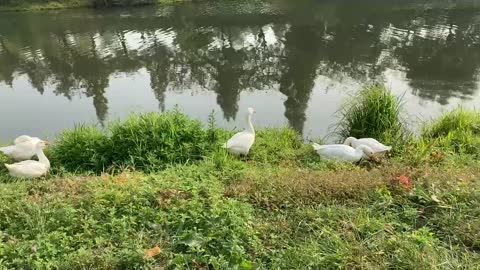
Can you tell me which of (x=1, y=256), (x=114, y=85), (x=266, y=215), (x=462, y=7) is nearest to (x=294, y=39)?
(x=114, y=85)

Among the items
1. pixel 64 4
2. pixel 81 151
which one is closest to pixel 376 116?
pixel 81 151

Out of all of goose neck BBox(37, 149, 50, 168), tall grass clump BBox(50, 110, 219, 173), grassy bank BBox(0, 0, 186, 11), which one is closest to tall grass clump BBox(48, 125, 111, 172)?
tall grass clump BBox(50, 110, 219, 173)

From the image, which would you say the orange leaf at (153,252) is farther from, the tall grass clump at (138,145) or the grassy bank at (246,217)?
the tall grass clump at (138,145)

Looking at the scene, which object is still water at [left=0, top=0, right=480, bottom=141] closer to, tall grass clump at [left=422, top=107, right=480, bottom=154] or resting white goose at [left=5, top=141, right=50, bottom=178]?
tall grass clump at [left=422, top=107, right=480, bottom=154]

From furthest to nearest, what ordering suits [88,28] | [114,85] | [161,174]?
[88,28] → [114,85] → [161,174]

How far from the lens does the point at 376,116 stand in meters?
6.63

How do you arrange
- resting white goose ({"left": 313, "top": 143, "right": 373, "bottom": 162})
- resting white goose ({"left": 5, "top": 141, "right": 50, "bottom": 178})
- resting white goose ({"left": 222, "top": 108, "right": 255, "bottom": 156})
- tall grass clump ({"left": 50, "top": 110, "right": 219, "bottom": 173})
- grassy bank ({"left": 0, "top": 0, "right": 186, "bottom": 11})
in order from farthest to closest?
grassy bank ({"left": 0, "top": 0, "right": 186, "bottom": 11})
resting white goose ({"left": 222, "top": 108, "right": 255, "bottom": 156})
tall grass clump ({"left": 50, "top": 110, "right": 219, "bottom": 173})
resting white goose ({"left": 313, "top": 143, "right": 373, "bottom": 162})
resting white goose ({"left": 5, "top": 141, "right": 50, "bottom": 178})

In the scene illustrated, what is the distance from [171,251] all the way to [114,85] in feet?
27.7

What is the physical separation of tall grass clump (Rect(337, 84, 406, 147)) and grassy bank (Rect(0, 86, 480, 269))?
3.74 feet

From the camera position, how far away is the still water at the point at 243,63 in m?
9.21

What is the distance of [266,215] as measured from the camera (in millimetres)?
3965

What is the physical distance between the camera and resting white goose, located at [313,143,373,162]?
18.2ft

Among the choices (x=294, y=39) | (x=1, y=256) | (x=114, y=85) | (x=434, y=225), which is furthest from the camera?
(x=294, y=39)

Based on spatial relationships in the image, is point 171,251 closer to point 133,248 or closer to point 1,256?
point 133,248
